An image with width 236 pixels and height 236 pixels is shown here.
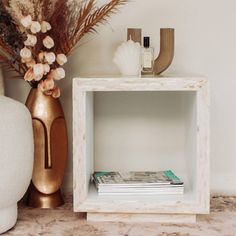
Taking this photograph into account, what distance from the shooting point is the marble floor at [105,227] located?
1633 millimetres

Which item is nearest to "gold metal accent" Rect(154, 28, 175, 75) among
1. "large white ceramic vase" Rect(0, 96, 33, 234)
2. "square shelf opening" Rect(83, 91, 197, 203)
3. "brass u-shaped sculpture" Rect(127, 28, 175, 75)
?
"brass u-shaped sculpture" Rect(127, 28, 175, 75)

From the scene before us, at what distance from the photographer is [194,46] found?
81.2 inches

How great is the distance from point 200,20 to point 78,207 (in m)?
0.92

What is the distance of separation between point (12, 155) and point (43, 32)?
Answer: 1.52 ft

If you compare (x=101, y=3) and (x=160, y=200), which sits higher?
(x=101, y=3)

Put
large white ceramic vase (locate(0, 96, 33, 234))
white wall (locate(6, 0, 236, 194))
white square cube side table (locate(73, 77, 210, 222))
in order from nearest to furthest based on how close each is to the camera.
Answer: large white ceramic vase (locate(0, 96, 33, 234)), white square cube side table (locate(73, 77, 210, 222)), white wall (locate(6, 0, 236, 194))

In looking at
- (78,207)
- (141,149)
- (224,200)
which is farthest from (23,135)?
(224,200)

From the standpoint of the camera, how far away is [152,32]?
2.06 meters

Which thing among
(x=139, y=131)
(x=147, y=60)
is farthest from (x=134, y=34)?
(x=139, y=131)

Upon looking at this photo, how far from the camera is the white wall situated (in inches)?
80.7

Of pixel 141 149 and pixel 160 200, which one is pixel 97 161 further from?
pixel 160 200

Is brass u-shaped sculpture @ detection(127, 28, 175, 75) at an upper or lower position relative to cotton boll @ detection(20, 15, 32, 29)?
lower

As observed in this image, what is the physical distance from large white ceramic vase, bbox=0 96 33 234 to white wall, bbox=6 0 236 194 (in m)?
0.52

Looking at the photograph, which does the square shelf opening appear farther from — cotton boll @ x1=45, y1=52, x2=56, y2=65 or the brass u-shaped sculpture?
cotton boll @ x1=45, y1=52, x2=56, y2=65
